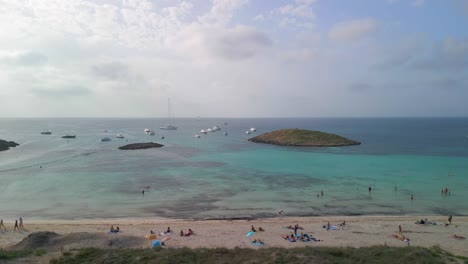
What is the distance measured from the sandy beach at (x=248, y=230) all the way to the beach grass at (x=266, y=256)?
4374 millimetres

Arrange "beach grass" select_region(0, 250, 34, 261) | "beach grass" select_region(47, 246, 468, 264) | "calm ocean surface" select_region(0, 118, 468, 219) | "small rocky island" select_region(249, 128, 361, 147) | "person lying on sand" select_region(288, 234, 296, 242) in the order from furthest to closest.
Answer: "small rocky island" select_region(249, 128, 361, 147) → "calm ocean surface" select_region(0, 118, 468, 219) → "person lying on sand" select_region(288, 234, 296, 242) → "beach grass" select_region(0, 250, 34, 261) → "beach grass" select_region(47, 246, 468, 264)

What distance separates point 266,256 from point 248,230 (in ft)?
31.1

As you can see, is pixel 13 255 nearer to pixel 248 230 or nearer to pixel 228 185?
pixel 248 230

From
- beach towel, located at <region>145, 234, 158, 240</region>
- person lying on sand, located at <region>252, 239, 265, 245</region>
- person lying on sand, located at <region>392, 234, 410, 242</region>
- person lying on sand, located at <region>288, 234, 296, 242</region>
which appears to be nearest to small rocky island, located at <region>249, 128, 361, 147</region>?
person lying on sand, located at <region>392, 234, 410, 242</region>

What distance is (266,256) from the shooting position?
55.4ft

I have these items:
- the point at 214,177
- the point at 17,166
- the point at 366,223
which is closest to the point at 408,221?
the point at 366,223

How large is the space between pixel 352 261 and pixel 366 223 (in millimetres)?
13133

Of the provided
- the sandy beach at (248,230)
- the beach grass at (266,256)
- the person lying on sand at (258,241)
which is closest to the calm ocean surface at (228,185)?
the sandy beach at (248,230)

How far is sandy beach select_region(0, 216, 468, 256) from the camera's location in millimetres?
22797

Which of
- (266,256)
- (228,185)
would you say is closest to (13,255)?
(266,256)

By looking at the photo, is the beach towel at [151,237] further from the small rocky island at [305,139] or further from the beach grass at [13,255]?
the small rocky island at [305,139]

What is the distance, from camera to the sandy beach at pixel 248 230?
898 inches

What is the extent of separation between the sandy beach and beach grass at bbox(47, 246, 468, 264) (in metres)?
4.37

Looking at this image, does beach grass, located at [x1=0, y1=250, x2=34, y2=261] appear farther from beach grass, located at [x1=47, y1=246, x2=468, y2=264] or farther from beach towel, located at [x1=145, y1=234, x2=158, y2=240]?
beach towel, located at [x1=145, y1=234, x2=158, y2=240]
